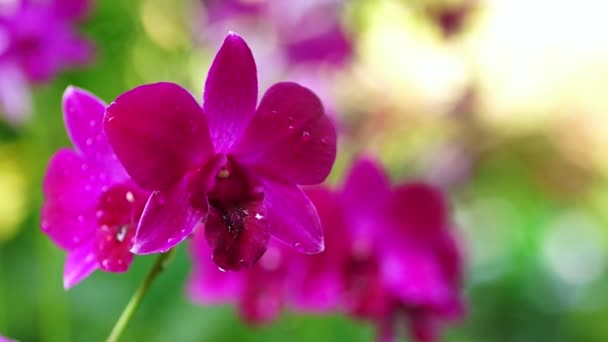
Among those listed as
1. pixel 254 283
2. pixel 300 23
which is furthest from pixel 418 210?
pixel 300 23

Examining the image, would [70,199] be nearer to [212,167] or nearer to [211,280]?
[212,167]

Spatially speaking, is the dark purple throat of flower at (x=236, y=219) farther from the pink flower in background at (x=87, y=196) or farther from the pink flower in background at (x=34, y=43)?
the pink flower in background at (x=34, y=43)

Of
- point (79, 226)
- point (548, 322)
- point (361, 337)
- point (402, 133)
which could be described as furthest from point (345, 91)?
point (79, 226)

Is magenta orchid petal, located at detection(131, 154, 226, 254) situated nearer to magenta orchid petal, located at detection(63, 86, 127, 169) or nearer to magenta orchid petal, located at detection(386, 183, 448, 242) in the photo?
magenta orchid petal, located at detection(63, 86, 127, 169)

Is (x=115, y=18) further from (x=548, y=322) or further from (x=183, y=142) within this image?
(x=183, y=142)

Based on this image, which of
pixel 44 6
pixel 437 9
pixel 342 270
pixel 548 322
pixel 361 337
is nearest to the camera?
pixel 342 270
